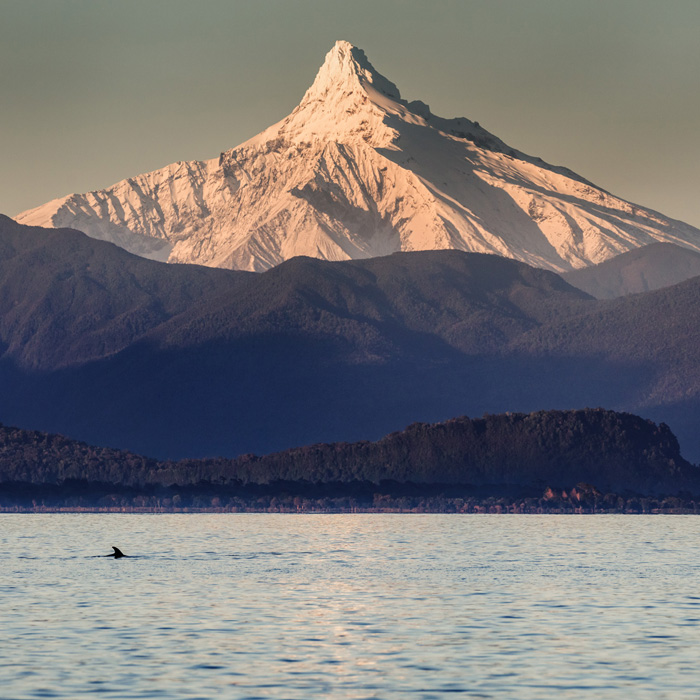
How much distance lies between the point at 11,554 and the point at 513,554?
5745cm

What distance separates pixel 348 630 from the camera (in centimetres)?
9262

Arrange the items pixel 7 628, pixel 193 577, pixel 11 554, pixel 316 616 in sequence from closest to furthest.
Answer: pixel 7 628
pixel 316 616
pixel 193 577
pixel 11 554

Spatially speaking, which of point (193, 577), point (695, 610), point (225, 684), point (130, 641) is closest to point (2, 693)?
point (225, 684)

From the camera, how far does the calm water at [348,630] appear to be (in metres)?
70.5

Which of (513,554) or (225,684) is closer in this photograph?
(225,684)

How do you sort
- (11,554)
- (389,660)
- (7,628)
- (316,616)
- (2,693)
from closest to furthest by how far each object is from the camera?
(2,693) → (389,660) → (7,628) → (316,616) → (11,554)

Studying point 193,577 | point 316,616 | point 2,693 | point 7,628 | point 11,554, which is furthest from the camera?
point 11,554

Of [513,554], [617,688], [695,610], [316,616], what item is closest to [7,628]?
[316,616]

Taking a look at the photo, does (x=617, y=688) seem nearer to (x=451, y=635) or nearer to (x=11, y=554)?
(x=451, y=635)

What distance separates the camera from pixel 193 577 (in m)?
139

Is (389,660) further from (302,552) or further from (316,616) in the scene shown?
(302,552)

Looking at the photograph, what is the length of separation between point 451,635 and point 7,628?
25.6m

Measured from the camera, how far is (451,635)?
293ft

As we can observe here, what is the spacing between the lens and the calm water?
231ft
